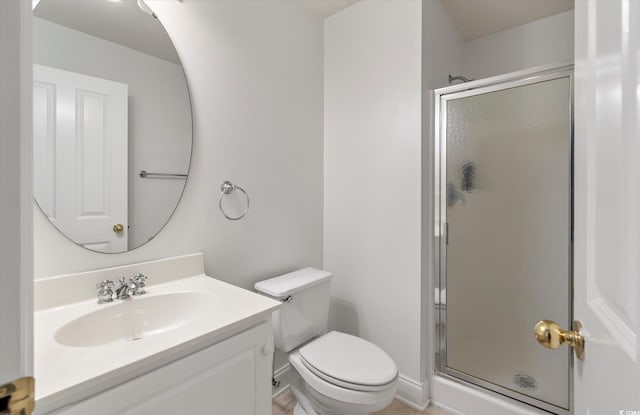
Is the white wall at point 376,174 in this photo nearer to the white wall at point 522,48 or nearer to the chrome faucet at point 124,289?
the white wall at point 522,48

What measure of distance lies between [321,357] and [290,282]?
1.30 feet

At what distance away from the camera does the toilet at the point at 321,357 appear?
1.21 meters

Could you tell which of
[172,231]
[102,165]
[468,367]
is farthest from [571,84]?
[102,165]

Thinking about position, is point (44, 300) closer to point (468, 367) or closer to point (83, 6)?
point (83, 6)

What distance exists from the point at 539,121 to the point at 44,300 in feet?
7.24

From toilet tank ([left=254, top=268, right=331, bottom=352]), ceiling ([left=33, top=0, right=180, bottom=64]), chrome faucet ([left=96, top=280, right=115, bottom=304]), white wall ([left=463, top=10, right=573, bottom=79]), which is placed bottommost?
toilet tank ([left=254, top=268, right=331, bottom=352])

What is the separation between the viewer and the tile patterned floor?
1611 millimetres

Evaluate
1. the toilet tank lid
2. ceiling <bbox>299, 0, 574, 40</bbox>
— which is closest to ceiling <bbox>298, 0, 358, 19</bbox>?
ceiling <bbox>299, 0, 574, 40</bbox>

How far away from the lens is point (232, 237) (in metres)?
1.53

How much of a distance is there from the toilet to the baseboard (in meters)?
0.45

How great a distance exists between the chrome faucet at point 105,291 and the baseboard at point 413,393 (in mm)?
1582

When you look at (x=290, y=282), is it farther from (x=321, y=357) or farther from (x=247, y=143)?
(x=247, y=143)
